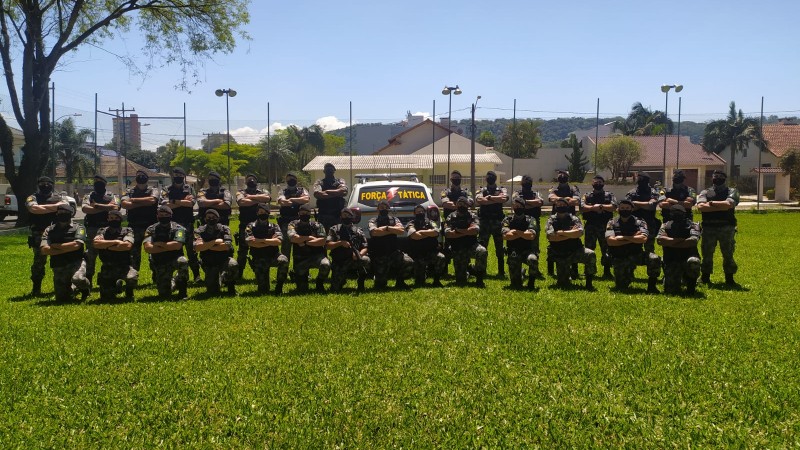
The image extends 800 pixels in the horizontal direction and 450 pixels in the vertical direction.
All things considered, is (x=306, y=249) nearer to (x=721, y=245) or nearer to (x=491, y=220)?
(x=491, y=220)

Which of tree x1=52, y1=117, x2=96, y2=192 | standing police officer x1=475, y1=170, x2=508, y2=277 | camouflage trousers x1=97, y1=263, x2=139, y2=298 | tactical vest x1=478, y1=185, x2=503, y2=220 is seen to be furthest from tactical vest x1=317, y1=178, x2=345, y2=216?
tree x1=52, y1=117, x2=96, y2=192

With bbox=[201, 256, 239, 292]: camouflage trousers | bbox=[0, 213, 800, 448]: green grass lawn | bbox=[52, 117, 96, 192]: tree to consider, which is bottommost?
bbox=[0, 213, 800, 448]: green grass lawn

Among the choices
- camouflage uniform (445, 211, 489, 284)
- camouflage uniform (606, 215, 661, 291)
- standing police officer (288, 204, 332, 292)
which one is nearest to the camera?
camouflage uniform (606, 215, 661, 291)

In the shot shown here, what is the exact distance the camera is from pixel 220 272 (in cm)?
1081

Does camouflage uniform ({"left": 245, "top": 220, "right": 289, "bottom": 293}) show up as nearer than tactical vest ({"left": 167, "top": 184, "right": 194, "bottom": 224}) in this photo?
Yes

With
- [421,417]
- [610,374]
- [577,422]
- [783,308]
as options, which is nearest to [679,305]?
[783,308]

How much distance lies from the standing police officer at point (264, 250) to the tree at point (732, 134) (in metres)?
61.4

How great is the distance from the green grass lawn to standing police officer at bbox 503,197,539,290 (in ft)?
3.73

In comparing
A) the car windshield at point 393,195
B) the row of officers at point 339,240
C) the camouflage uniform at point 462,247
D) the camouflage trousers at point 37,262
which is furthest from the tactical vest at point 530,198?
the camouflage trousers at point 37,262

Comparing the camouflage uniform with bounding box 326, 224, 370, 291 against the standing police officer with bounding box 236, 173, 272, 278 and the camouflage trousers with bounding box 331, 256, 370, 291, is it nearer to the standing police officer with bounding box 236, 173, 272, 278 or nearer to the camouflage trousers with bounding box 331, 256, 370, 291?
the camouflage trousers with bounding box 331, 256, 370, 291

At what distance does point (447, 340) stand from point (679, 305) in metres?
3.75

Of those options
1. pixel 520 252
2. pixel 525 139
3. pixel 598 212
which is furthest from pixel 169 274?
pixel 525 139

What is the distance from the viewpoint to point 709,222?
11.4 m

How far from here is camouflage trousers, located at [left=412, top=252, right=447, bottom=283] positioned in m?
11.2
